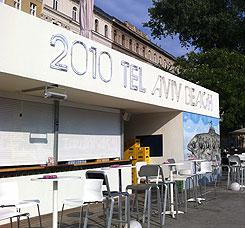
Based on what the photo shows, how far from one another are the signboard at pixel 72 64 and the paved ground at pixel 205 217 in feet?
8.85

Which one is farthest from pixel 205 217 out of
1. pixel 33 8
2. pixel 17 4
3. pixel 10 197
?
pixel 33 8

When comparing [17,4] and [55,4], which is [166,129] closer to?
[17,4]

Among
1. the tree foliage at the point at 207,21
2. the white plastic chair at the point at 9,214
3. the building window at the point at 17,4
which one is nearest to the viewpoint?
the white plastic chair at the point at 9,214

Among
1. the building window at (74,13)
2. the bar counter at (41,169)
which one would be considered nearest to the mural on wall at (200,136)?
the bar counter at (41,169)

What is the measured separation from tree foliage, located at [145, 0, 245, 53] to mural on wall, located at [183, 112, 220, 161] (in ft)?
45.4

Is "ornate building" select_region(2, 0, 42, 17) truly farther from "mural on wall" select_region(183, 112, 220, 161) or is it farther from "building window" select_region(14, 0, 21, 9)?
"mural on wall" select_region(183, 112, 220, 161)

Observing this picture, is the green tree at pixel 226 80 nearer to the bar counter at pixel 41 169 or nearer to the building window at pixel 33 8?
the bar counter at pixel 41 169

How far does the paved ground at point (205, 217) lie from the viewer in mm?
7324

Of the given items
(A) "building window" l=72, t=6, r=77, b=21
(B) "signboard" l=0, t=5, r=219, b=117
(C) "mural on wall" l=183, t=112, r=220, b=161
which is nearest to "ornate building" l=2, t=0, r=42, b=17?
(A) "building window" l=72, t=6, r=77, b=21

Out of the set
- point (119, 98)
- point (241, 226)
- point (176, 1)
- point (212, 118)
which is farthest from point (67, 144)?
point (176, 1)

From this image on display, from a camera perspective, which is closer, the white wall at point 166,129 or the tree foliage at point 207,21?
the white wall at point 166,129

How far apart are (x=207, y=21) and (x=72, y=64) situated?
22719mm

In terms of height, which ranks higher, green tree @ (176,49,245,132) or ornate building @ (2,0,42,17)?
ornate building @ (2,0,42,17)

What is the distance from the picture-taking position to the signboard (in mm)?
6559
